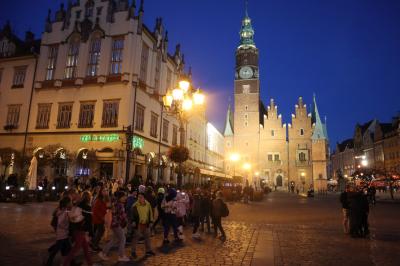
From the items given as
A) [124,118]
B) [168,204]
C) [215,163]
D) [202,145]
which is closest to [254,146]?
[215,163]

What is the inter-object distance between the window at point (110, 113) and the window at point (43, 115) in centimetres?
643

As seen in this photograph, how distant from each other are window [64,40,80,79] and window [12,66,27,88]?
5664 millimetres

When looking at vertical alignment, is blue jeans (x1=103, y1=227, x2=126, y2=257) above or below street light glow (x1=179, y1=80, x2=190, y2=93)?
below

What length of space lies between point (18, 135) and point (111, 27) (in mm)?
14138

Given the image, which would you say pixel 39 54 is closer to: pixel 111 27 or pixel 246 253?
pixel 111 27

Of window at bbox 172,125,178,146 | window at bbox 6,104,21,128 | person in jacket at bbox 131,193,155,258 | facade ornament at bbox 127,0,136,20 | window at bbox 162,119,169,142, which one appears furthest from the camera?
window at bbox 172,125,178,146

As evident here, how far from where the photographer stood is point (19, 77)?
108 feet

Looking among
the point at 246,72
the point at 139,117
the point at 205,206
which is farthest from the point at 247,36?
the point at 205,206

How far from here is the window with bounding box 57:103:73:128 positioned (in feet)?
96.7

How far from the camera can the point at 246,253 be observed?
27.9 feet

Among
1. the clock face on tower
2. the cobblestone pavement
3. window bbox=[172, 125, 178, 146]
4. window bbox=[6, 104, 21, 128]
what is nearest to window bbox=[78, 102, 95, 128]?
window bbox=[6, 104, 21, 128]

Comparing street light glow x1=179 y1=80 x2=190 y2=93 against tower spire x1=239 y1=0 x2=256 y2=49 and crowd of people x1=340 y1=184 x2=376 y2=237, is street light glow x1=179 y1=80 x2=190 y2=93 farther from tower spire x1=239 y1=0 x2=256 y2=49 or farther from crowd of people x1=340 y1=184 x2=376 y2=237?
tower spire x1=239 y1=0 x2=256 y2=49

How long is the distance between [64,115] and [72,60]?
5.61 meters

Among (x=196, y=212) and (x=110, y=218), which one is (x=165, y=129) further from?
(x=110, y=218)
